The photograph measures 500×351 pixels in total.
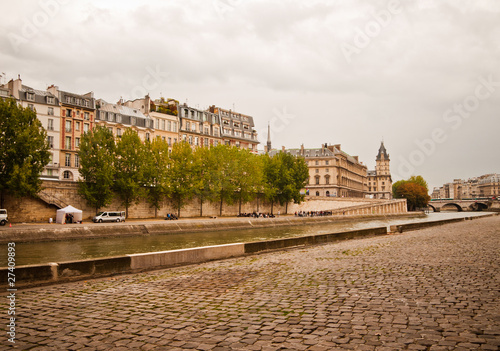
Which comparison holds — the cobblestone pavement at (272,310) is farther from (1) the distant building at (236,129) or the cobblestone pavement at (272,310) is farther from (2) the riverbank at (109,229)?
(1) the distant building at (236,129)

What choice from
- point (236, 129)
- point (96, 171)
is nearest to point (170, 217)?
point (96, 171)

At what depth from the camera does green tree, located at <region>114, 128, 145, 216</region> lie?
154 feet

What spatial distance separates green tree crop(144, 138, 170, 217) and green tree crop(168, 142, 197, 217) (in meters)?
1.19

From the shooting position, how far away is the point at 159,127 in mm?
68000

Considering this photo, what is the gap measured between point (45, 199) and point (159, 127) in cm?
3030

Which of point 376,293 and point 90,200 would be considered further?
point 90,200

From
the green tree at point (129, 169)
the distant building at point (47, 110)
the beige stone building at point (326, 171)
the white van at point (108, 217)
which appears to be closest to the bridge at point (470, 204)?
the beige stone building at point (326, 171)

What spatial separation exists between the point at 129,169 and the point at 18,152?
13.1m

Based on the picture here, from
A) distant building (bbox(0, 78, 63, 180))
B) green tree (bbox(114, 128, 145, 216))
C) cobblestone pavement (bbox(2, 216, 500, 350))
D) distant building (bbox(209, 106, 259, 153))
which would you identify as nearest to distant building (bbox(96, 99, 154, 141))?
distant building (bbox(0, 78, 63, 180))

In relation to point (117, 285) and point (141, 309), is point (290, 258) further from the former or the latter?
point (141, 309)

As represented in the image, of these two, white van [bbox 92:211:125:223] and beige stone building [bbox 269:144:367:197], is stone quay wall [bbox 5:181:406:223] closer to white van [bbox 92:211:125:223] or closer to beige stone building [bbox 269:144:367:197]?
white van [bbox 92:211:125:223]

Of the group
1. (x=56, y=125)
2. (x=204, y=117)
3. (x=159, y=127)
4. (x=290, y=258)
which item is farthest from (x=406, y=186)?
(x=290, y=258)

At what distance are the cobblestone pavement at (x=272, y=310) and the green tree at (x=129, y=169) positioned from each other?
3924cm

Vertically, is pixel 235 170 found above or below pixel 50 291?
above
